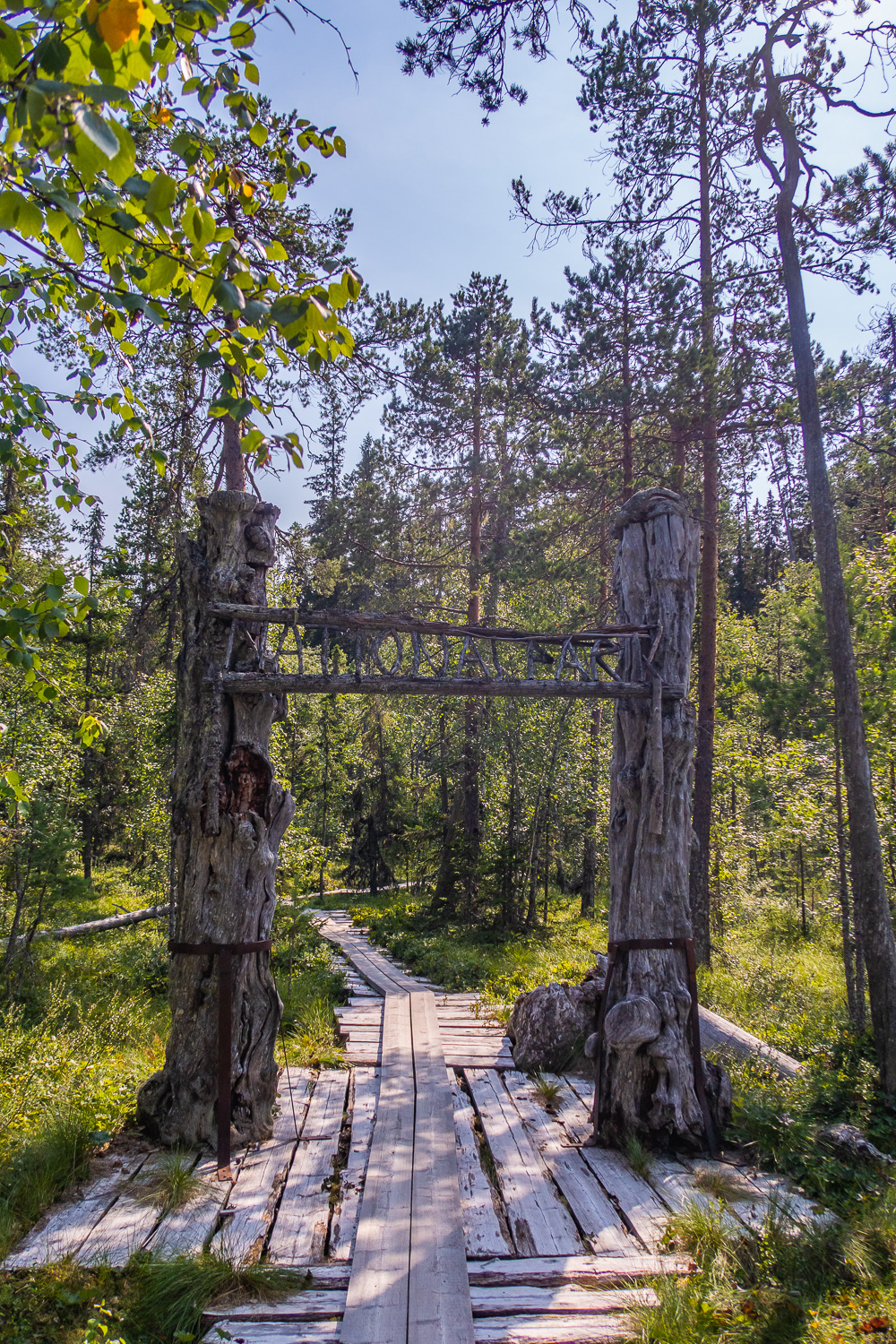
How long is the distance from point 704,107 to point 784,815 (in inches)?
393

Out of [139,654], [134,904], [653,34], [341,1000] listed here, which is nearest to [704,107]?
[653,34]

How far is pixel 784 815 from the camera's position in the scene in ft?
31.9

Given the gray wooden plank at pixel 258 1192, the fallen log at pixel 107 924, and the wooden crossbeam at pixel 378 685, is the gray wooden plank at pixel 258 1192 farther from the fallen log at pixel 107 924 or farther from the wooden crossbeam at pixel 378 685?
the fallen log at pixel 107 924

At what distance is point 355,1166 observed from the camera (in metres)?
4.46

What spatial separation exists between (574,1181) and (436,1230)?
1152 mm

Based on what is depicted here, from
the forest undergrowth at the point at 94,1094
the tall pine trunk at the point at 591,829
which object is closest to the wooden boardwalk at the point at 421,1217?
the forest undergrowth at the point at 94,1094

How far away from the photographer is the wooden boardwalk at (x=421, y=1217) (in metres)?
3.09

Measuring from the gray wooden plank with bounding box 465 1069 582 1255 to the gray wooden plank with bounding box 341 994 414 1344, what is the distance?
1.86 ft

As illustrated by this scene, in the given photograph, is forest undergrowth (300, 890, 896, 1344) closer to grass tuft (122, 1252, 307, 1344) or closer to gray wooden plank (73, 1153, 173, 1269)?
grass tuft (122, 1252, 307, 1344)

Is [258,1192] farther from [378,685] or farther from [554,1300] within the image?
[378,685]

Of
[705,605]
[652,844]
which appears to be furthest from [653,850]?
[705,605]

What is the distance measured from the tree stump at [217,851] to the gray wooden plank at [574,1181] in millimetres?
1873

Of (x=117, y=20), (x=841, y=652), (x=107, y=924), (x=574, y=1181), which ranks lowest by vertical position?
(x=574, y=1181)

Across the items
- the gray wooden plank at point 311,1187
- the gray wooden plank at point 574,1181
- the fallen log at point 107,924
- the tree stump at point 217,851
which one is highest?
the tree stump at point 217,851
